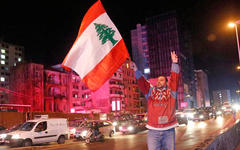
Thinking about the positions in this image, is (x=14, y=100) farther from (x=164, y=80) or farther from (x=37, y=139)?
(x=164, y=80)

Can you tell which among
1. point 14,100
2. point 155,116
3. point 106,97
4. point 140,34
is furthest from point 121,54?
point 140,34

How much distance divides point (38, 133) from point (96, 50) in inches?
523

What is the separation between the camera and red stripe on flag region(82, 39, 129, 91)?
679cm

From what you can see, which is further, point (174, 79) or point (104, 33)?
point (104, 33)

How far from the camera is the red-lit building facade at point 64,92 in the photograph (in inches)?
2753

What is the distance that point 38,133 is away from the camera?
18.5 meters

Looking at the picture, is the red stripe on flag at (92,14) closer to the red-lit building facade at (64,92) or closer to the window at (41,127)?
the window at (41,127)

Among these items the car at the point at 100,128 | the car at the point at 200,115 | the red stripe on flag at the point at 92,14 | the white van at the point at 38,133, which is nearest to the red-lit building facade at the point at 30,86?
the car at the point at 200,115

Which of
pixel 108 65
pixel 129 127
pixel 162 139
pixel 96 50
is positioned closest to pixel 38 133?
pixel 129 127

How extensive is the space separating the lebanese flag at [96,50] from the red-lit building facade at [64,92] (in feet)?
206

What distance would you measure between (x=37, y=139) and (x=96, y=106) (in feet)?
218

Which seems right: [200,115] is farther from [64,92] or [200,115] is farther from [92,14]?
[64,92]

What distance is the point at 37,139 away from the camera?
18344 millimetres

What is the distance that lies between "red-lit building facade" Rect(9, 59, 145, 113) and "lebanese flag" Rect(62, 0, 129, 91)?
62.8 m
